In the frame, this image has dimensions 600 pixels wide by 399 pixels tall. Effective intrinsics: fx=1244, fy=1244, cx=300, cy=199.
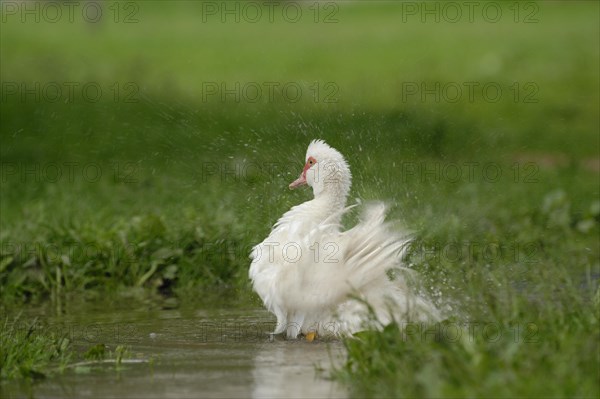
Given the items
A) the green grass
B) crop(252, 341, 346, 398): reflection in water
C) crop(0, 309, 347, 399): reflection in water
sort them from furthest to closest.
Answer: the green grass, crop(0, 309, 347, 399): reflection in water, crop(252, 341, 346, 398): reflection in water

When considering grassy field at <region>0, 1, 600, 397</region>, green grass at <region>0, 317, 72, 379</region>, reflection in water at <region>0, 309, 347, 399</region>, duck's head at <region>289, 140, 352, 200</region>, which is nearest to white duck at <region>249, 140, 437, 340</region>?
reflection in water at <region>0, 309, 347, 399</region>

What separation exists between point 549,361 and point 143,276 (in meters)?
5.08

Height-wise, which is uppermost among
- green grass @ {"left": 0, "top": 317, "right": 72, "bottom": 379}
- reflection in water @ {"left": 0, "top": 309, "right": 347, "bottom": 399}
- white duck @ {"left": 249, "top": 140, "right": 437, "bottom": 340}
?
white duck @ {"left": 249, "top": 140, "right": 437, "bottom": 340}

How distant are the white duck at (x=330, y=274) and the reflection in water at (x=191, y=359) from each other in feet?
0.56

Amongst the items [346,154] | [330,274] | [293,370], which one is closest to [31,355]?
[293,370]

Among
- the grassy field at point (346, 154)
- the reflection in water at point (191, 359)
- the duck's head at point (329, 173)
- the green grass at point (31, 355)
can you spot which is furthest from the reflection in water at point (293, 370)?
the duck's head at point (329, 173)

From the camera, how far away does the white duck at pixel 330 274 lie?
7.15 meters

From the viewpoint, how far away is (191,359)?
21.6ft

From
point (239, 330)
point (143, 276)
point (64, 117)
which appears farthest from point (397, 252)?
point (64, 117)

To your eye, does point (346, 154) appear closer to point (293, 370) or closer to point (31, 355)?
point (293, 370)

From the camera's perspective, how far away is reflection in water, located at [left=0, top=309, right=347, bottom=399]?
18.8ft

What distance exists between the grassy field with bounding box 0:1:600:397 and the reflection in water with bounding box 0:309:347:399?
0.43 m

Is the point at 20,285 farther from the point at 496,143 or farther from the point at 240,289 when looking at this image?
the point at 496,143

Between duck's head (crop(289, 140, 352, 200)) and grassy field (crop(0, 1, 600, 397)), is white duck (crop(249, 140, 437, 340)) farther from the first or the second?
grassy field (crop(0, 1, 600, 397))
